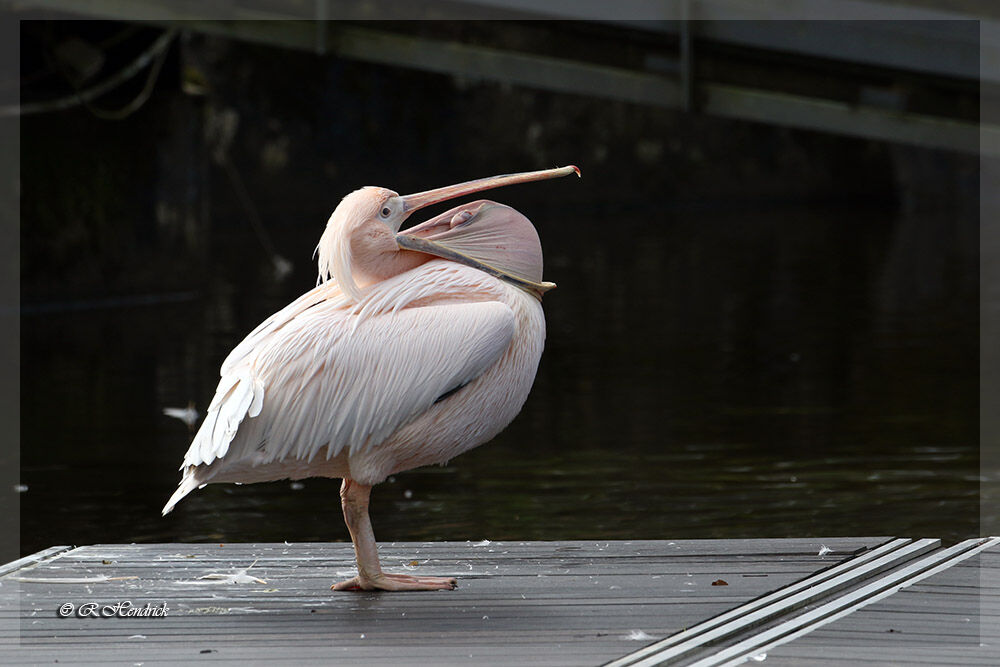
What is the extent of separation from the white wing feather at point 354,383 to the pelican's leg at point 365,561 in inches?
7.0

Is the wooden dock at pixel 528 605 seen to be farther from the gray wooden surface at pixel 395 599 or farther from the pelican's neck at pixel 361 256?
the pelican's neck at pixel 361 256

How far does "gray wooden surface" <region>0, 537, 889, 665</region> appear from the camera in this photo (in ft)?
11.9

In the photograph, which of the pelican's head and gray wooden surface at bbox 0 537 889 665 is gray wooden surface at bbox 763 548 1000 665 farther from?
the pelican's head

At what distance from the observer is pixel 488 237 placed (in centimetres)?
414

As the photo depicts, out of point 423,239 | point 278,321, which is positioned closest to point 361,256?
point 423,239

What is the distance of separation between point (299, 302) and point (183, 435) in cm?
466

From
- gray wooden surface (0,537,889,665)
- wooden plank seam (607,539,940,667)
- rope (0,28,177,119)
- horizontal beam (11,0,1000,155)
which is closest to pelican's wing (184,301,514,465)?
gray wooden surface (0,537,889,665)

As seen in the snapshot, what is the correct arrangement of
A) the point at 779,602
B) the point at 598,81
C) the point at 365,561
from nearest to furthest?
the point at 779,602, the point at 365,561, the point at 598,81

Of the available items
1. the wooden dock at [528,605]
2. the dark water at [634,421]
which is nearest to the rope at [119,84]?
the dark water at [634,421]

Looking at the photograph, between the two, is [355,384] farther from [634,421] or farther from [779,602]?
[634,421]

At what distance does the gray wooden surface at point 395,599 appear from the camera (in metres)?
3.63

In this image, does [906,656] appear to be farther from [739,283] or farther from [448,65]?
[739,283]

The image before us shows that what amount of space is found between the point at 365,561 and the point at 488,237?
942mm

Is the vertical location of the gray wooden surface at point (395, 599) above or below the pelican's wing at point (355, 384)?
below
